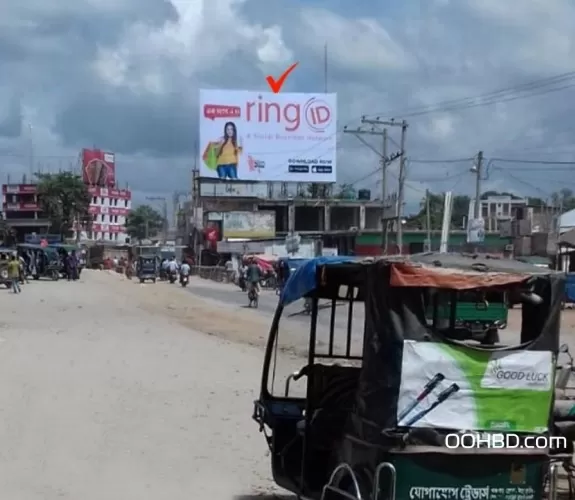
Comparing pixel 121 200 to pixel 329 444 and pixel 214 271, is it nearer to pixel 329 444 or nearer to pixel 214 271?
pixel 214 271

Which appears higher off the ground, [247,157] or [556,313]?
[247,157]

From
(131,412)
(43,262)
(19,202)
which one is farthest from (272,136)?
(19,202)

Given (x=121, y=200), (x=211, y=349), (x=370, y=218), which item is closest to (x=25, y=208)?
(x=121, y=200)

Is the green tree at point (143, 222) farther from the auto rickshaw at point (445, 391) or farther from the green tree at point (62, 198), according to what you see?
the auto rickshaw at point (445, 391)

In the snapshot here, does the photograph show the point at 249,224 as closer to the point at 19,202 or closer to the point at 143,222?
the point at 19,202

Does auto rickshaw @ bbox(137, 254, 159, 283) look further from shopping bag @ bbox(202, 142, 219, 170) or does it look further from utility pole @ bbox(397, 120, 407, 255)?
utility pole @ bbox(397, 120, 407, 255)

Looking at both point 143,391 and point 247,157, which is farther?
point 247,157

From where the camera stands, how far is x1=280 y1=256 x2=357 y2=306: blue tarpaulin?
693cm

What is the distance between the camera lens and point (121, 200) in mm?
151250

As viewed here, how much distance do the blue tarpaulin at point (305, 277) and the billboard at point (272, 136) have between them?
62748 mm

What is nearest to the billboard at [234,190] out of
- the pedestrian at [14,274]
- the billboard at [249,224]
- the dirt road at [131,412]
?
the billboard at [249,224]

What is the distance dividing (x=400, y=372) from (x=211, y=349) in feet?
49.1

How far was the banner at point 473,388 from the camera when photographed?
603cm

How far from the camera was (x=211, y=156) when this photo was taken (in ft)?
230
